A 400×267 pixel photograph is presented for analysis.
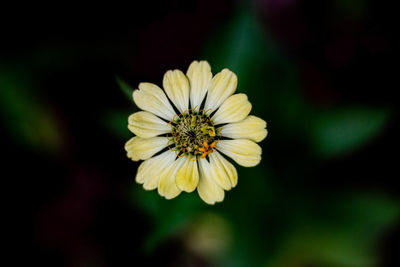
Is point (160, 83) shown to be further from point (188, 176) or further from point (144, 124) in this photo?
point (188, 176)

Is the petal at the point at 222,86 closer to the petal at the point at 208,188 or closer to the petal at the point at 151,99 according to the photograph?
the petal at the point at 151,99
